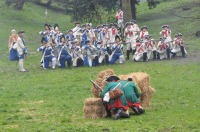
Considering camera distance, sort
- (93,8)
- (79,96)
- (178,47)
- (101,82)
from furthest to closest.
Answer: (93,8) < (178,47) < (79,96) < (101,82)

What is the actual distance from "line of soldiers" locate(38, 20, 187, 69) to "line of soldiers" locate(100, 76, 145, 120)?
1377 cm

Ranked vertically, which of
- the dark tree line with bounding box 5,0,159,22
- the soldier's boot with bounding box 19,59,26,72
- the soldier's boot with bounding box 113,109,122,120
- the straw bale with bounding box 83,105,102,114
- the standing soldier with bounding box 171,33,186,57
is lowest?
the soldier's boot with bounding box 113,109,122,120

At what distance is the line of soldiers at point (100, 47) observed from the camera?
93.8 feet

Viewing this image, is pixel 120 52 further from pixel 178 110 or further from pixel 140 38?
pixel 178 110

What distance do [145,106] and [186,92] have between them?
3.21m

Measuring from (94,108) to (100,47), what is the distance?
14.9 meters

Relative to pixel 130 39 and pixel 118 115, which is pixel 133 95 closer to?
pixel 118 115

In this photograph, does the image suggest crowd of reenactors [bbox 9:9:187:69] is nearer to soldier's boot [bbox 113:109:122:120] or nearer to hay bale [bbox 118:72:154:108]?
hay bale [bbox 118:72:154:108]

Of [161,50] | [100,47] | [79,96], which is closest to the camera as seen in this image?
[79,96]

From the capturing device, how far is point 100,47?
2941 cm

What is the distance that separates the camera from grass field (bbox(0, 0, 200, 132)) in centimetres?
1370

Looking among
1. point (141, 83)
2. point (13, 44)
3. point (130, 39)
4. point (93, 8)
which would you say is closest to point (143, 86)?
point (141, 83)

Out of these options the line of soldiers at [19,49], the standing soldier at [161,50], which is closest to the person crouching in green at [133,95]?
the line of soldiers at [19,49]

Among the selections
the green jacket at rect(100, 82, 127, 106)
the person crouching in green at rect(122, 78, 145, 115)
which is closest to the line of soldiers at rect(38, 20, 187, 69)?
the person crouching in green at rect(122, 78, 145, 115)
